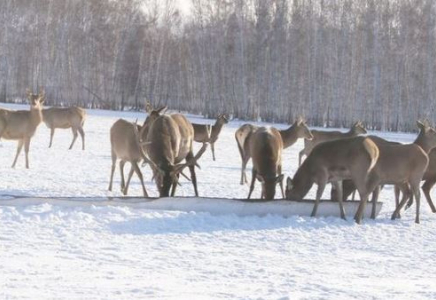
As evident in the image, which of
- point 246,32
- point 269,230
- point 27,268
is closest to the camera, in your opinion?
point 27,268

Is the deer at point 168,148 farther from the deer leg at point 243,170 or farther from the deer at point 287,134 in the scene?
the deer at point 287,134

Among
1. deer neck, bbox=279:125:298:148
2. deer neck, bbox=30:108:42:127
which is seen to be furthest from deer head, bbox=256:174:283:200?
deer neck, bbox=30:108:42:127

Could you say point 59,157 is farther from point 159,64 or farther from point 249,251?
point 159,64

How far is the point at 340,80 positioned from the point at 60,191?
3816cm

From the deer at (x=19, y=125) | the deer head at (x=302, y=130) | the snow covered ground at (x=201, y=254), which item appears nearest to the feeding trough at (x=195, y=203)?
the snow covered ground at (x=201, y=254)

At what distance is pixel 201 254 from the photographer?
845cm

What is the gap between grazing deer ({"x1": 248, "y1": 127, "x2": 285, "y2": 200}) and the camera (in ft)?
39.4

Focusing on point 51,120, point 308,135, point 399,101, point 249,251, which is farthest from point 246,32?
point 249,251

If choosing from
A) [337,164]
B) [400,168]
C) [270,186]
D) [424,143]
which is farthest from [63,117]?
[400,168]

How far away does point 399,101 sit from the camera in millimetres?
48656

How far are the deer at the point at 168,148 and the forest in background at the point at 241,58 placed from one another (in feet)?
117

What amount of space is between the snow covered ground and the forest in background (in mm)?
37512

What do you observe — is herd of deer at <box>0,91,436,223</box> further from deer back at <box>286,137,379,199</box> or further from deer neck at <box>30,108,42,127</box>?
deer neck at <box>30,108,42,127</box>

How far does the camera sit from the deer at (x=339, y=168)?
1130cm
